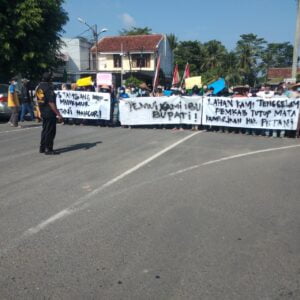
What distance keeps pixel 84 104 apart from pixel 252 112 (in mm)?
6237

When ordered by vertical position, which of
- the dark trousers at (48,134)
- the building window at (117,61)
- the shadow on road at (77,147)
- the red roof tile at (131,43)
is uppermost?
the red roof tile at (131,43)

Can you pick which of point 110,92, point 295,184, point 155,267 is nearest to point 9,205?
point 155,267

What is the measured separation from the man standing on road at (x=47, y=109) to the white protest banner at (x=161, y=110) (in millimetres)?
5942

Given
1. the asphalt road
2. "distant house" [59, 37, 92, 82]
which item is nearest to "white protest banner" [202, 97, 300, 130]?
the asphalt road

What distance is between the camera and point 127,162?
8328 mm

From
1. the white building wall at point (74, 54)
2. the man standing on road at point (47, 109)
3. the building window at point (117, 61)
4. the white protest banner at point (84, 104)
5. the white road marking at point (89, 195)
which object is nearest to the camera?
the white road marking at point (89, 195)

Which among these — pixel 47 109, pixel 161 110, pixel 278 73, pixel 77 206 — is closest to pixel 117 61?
pixel 161 110

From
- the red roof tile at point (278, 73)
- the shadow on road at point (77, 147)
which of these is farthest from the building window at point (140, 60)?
the shadow on road at point (77, 147)

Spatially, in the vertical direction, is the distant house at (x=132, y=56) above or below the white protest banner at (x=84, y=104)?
above

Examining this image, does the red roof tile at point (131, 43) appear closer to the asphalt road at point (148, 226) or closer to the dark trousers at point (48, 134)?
the dark trousers at point (48, 134)

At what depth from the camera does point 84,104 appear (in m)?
15.6

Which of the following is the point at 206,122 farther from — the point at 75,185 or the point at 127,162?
the point at 75,185

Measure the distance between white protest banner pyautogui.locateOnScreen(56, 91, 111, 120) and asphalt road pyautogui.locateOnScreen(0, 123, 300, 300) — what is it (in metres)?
6.24

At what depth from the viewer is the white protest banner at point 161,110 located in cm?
1433
